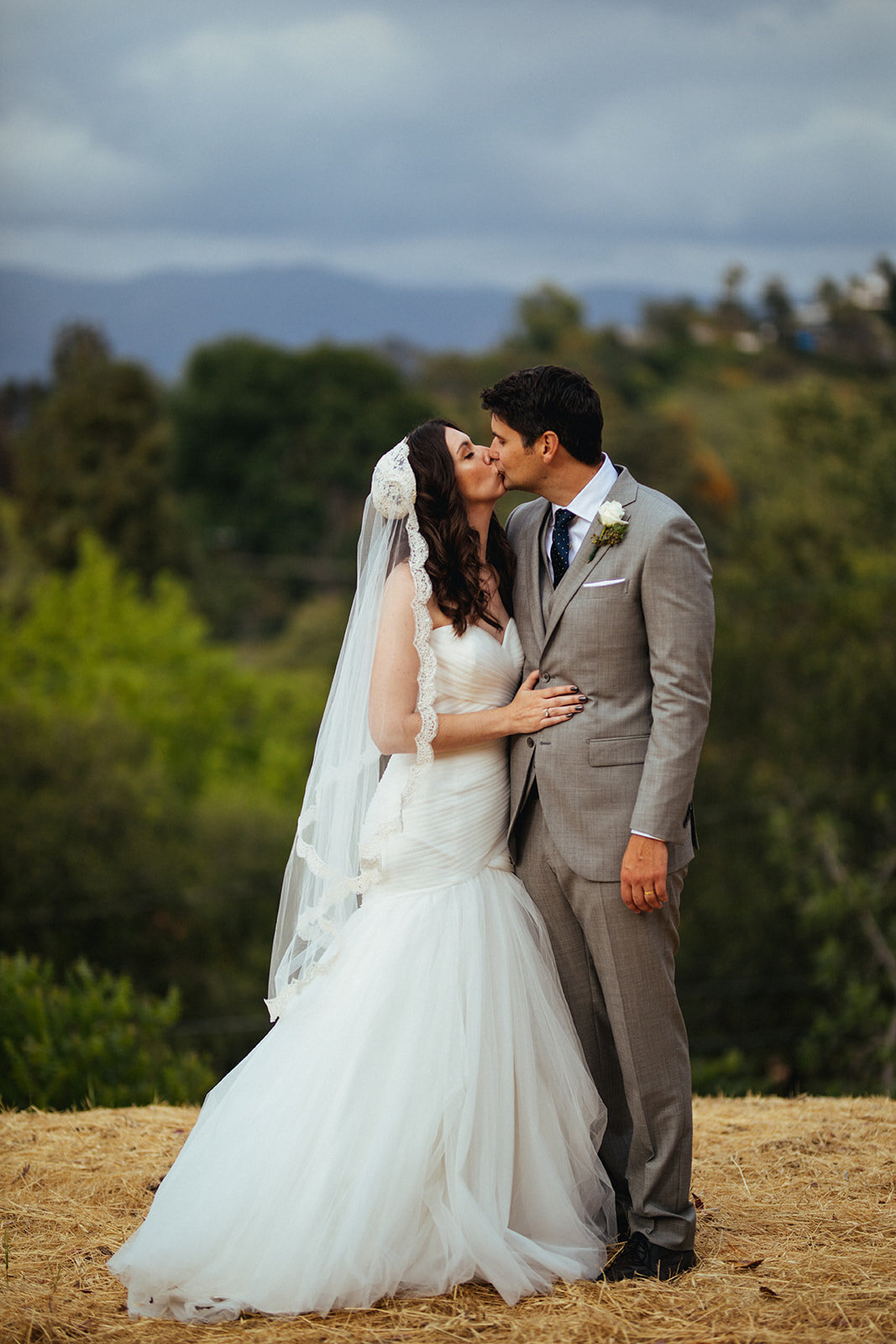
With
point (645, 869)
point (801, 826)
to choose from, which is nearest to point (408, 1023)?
point (645, 869)

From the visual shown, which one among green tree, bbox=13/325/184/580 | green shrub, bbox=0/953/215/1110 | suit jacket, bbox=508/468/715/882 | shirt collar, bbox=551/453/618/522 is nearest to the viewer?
suit jacket, bbox=508/468/715/882

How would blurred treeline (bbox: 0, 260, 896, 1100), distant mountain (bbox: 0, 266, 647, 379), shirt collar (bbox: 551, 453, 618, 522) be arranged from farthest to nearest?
distant mountain (bbox: 0, 266, 647, 379) → blurred treeline (bbox: 0, 260, 896, 1100) → shirt collar (bbox: 551, 453, 618, 522)

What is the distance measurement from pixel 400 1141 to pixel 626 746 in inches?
46.5

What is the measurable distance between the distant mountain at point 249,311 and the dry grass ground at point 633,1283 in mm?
40869

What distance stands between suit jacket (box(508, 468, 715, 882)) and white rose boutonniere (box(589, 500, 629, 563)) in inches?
0.7

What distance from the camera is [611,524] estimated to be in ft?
11.4

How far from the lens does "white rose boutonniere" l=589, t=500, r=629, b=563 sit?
3486 millimetres

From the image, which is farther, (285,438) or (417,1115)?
(285,438)

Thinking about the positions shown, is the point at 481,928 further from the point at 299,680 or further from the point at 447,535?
the point at 299,680

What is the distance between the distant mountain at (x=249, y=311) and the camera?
6612 cm

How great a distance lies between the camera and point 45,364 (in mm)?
52406

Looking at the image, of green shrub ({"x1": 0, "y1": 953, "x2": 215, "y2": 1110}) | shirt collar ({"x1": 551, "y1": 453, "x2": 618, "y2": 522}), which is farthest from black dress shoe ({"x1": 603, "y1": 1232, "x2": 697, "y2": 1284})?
green shrub ({"x1": 0, "y1": 953, "x2": 215, "y2": 1110})

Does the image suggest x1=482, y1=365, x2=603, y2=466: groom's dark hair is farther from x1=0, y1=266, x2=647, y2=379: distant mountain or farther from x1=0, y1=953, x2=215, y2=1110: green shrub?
x1=0, y1=266, x2=647, y2=379: distant mountain

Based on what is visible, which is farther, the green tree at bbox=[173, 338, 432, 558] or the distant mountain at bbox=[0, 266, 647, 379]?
the distant mountain at bbox=[0, 266, 647, 379]
